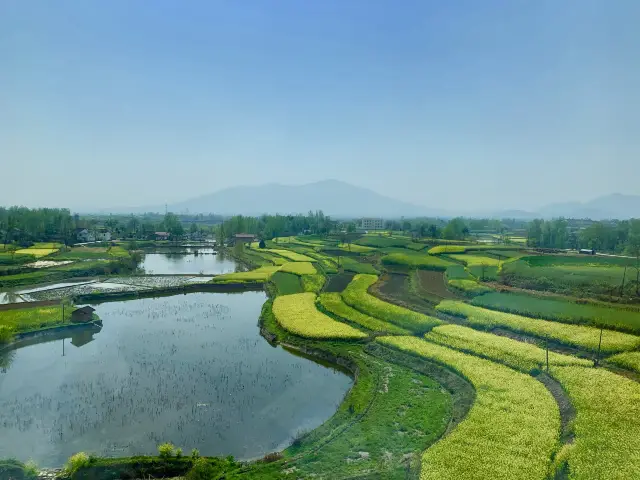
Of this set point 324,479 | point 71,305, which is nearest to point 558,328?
point 324,479

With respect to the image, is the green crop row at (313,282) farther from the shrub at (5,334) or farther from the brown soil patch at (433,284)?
the shrub at (5,334)

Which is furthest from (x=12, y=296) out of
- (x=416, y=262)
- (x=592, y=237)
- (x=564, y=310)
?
(x=592, y=237)

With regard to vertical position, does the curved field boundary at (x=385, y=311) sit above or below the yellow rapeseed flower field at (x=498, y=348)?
above

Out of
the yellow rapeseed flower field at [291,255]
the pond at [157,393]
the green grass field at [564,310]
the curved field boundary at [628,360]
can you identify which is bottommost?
the pond at [157,393]

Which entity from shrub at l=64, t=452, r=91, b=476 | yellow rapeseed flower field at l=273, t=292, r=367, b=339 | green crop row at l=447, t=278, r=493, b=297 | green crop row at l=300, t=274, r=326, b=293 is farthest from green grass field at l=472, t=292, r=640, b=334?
shrub at l=64, t=452, r=91, b=476

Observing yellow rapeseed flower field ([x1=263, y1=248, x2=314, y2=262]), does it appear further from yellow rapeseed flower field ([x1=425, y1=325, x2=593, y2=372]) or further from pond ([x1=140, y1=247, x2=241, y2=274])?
yellow rapeseed flower field ([x1=425, y1=325, x2=593, y2=372])

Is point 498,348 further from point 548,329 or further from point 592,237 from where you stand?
point 592,237

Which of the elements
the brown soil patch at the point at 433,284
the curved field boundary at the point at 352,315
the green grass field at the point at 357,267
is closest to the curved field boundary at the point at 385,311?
the curved field boundary at the point at 352,315
